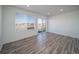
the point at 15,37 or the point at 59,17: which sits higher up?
the point at 59,17

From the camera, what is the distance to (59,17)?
8.32 metres

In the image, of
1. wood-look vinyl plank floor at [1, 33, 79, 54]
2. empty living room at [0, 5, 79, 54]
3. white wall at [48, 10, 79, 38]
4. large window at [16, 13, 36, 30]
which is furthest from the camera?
white wall at [48, 10, 79, 38]

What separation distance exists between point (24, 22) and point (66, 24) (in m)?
4.50

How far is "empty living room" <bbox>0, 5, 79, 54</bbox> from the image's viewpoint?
11.3 ft

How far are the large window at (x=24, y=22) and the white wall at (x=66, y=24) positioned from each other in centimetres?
327

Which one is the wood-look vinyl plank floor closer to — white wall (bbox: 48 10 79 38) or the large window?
the large window

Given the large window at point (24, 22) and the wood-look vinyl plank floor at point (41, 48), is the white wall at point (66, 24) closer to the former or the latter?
the wood-look vinyl plank floor at point (41, 48)

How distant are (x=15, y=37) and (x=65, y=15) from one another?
5.72 m

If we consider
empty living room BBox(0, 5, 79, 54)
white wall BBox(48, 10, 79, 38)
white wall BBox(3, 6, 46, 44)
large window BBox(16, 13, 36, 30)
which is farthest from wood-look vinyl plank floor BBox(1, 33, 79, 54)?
white wall BBox(48, 10, 79, 38)

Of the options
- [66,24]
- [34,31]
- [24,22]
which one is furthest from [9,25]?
[66,24]

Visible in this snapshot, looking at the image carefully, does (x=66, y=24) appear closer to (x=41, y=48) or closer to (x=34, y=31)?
(x=34, y=31)
